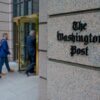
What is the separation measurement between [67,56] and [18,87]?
4785 mm

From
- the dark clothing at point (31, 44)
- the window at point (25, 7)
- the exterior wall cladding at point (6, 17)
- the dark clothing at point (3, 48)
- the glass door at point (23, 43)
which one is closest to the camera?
the dark clothing at point (31, 44)

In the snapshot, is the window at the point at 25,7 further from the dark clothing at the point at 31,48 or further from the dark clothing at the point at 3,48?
the dark clothing at the point at 31,48

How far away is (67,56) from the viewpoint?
443cm

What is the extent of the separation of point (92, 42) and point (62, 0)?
3.31 feet

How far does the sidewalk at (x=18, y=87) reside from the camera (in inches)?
305

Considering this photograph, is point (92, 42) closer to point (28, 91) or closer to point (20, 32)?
point (28, 91)

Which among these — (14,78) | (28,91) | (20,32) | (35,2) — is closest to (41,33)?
(28,91)

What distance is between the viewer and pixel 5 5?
15.7 m

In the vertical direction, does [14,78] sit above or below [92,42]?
below

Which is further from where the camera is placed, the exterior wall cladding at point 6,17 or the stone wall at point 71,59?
the exterior wall cladding at point 6,17

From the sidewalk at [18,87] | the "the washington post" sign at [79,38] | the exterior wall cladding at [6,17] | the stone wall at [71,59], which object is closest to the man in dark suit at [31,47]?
the sidewalk at [18,87]

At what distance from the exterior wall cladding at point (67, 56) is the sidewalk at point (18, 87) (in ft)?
8.24

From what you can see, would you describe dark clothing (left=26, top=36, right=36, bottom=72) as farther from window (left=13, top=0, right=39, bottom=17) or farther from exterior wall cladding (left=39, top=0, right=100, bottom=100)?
exterior wall cladding (left=39, top=0, right=100, bottom=100)

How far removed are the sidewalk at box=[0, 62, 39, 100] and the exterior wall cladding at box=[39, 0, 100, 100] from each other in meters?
2.51
